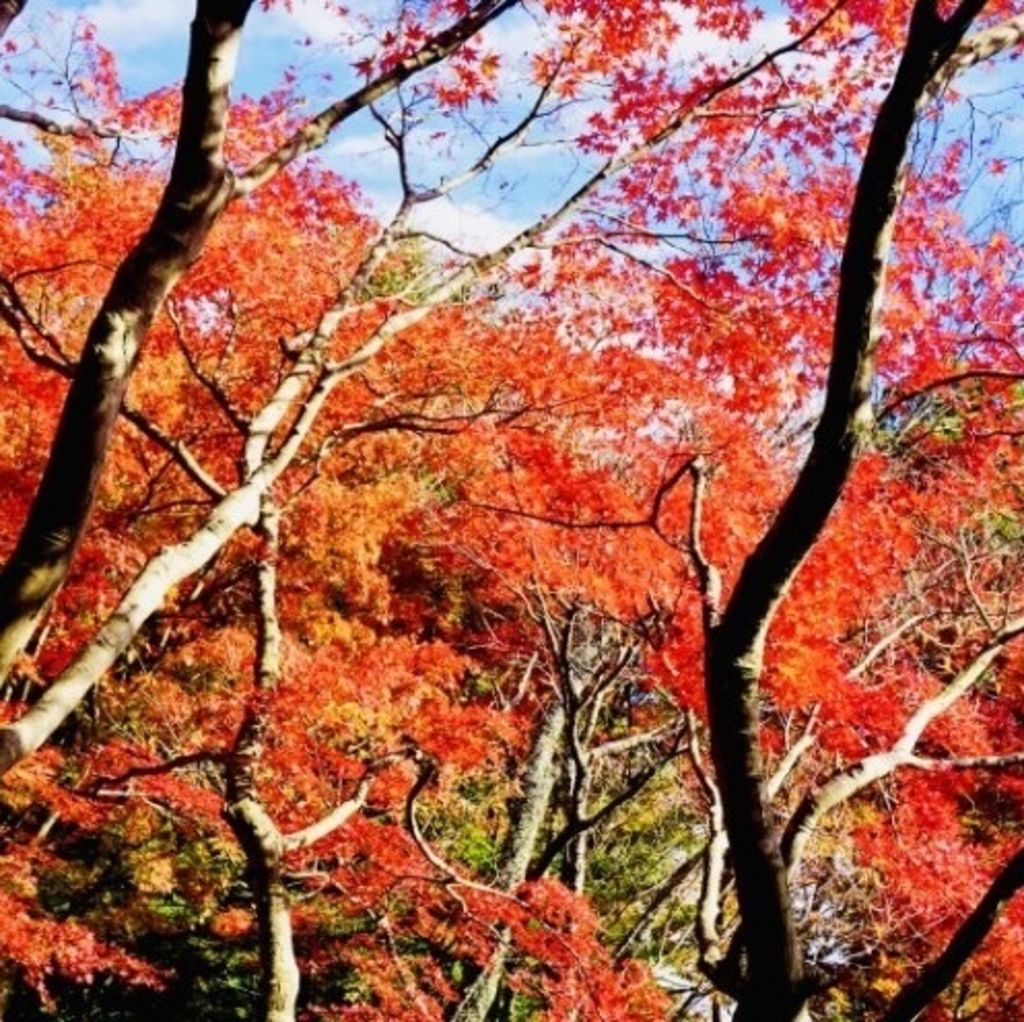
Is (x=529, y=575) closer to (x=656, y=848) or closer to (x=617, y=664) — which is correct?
(x=617, y=664)

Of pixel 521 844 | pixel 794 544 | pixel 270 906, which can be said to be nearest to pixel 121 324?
pixel 794 544

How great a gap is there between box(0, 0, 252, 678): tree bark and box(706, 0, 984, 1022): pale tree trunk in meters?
1.87

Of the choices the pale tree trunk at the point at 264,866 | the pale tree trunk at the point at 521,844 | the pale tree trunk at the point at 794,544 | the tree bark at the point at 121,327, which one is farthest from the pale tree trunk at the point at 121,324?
the pale tree trunk at the point at 521,844

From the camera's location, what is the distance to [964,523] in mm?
12648

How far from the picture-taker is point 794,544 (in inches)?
112

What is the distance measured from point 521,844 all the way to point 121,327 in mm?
11438

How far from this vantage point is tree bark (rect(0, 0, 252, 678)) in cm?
283

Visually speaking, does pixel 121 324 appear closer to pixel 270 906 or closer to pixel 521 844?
pixel 270 906

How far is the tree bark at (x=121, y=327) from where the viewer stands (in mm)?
2828

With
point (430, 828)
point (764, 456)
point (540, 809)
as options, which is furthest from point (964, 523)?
point (430, 828)

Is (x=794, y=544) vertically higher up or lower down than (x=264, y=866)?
lower down

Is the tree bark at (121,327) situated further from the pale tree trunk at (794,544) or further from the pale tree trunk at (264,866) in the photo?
the pale tree trunk at (264,866)

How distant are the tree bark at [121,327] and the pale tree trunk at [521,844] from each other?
9.29 m

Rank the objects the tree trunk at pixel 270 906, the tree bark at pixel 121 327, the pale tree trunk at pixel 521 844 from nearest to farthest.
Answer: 1. the tree bark at pixel 121 327
2. the tree trunk at pixel 270 906
3. the pale tree trunk at pixel 521 844
